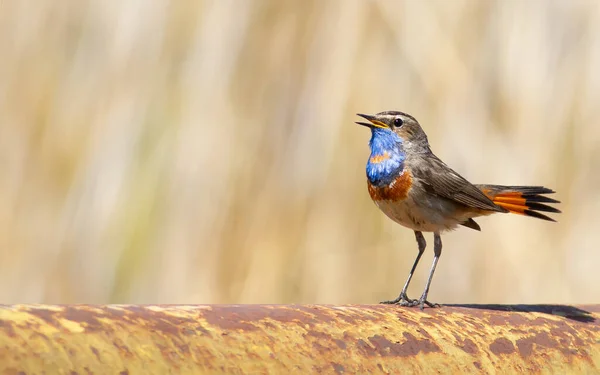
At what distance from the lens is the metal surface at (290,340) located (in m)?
1.14

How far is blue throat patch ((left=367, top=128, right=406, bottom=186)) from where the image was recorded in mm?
3654

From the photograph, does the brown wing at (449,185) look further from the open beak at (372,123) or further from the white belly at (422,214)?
the open beak at (372,123)

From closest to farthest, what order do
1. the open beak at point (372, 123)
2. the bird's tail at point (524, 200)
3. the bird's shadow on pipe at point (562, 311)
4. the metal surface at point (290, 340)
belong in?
the metal surface at point (290, 340) → the bird's shadow on pipe at point (562, 311) → the bird's tail at point (524, 200) → the open beak at point (372, 123)

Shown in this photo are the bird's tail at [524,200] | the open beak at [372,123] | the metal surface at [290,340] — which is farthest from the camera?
the open beak at [372,123]

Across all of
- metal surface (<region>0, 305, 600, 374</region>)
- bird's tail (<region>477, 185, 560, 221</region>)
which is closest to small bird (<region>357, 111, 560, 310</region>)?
bird's tail (<region>477, 185, 560, 221</region>)

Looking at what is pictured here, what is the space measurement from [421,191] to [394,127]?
0.30 meters

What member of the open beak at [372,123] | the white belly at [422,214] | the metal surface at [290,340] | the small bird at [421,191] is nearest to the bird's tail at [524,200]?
the small bird at [421,191]

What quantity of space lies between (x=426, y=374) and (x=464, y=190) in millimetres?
2155

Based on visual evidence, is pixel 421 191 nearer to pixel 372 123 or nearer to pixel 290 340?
pixel 372 123

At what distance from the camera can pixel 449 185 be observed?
12.1 ft

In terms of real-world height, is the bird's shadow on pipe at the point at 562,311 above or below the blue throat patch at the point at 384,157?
below

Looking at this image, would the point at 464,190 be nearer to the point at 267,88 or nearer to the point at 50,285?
the point at 267,88

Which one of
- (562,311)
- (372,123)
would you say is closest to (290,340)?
(562,311)

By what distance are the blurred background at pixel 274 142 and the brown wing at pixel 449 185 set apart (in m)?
0.33
